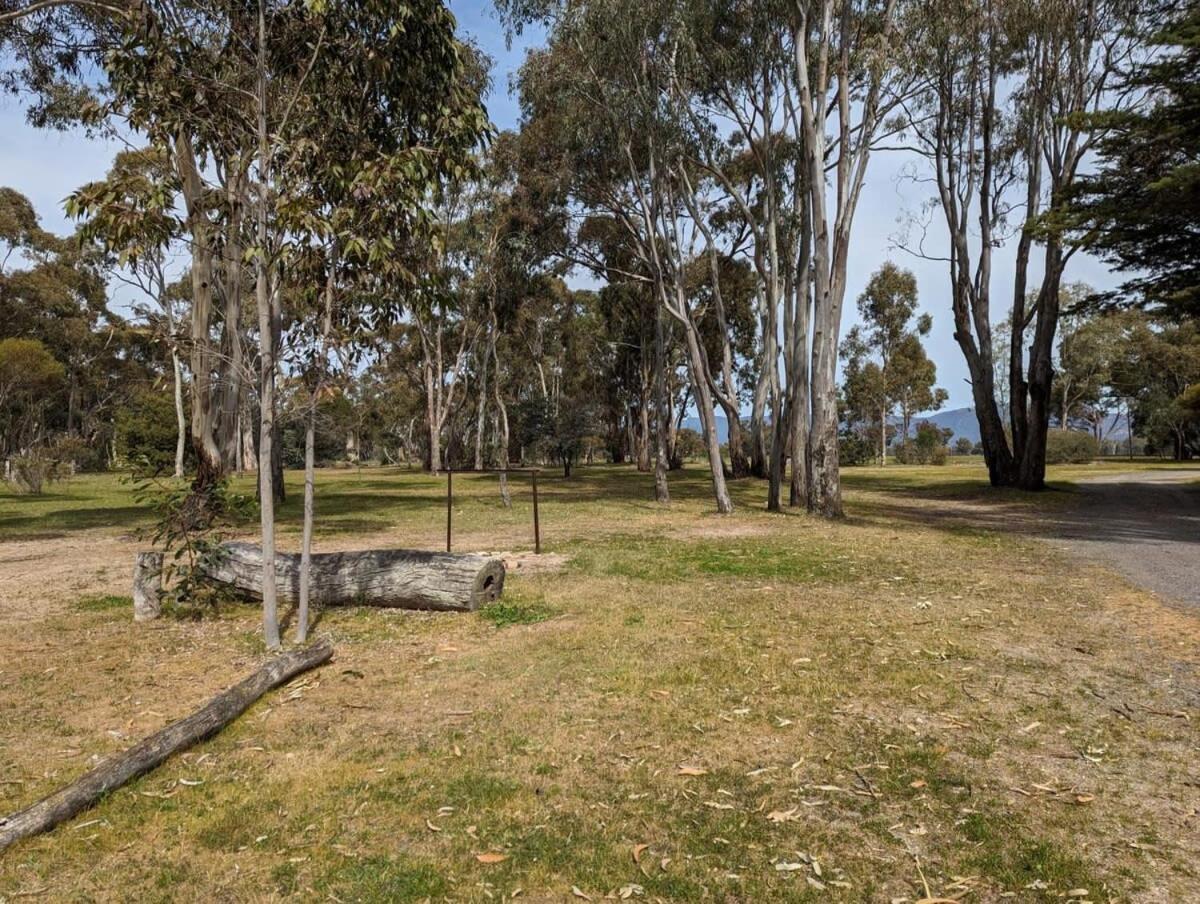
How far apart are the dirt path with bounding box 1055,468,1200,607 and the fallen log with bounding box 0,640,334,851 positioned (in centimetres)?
808

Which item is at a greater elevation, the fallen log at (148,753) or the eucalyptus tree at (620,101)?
the eucalyptus tree at (620,101)

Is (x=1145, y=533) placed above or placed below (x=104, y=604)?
above

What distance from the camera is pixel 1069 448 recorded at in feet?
143

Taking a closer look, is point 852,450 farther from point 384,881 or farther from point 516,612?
point 384,881

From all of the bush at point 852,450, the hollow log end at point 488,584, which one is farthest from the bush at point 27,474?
the bush at point 852,450

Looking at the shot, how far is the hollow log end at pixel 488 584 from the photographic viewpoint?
7.20m

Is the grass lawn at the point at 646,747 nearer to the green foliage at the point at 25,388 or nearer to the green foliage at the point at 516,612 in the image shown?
the green foliage at the point at 516,612

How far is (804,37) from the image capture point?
628 inches

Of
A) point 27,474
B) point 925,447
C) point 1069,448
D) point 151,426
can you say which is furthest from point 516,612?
point 925,447

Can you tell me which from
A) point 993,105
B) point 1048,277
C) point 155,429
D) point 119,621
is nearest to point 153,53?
point 119,621

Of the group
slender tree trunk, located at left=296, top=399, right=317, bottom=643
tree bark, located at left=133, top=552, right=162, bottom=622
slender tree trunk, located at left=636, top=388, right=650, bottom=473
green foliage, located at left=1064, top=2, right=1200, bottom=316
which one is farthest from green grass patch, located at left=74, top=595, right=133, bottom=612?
slender tree trunk, located at left=636, top=388, right=650, bottom=473

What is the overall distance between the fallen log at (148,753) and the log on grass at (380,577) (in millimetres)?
1874

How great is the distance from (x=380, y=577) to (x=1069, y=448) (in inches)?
1870

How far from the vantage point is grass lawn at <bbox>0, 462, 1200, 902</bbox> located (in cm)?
288
